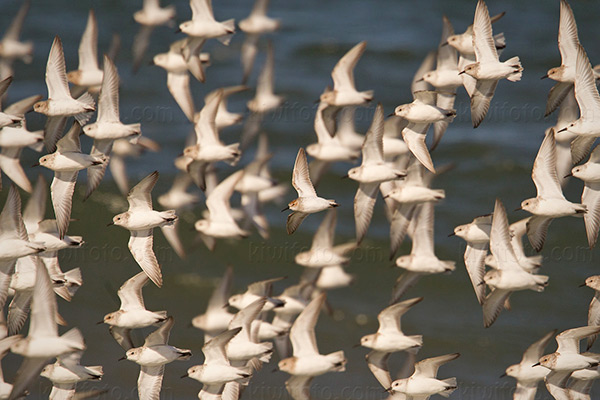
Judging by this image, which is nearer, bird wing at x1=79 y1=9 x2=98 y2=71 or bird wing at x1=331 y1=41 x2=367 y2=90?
bird wing at x1=331 y1=41 x2=367 y2=90

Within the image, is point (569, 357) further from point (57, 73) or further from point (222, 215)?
point (57, 73)

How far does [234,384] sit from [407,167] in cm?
293

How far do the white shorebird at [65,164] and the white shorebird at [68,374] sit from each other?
1.20 meters

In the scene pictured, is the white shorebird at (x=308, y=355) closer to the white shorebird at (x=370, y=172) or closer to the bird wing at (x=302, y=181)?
the white shorebird at (x=370, y=172)

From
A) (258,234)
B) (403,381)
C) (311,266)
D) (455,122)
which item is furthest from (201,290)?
(455,122)

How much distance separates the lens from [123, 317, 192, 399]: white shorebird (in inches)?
310

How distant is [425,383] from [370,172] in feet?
6.95

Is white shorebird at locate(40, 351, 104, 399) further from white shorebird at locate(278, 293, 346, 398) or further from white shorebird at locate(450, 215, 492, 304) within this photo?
white shorebird at locate(450, 215, 492, 304)

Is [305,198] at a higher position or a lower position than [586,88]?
lower

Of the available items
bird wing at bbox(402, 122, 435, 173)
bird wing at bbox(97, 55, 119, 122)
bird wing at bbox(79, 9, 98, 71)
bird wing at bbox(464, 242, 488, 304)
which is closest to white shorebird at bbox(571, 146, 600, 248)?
bird wing at bbox(464, 242, 488, 304)

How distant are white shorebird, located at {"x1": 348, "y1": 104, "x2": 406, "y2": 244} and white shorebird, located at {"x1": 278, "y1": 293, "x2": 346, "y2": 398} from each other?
3.43 feet

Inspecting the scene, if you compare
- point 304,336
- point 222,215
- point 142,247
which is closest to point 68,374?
point 142,247

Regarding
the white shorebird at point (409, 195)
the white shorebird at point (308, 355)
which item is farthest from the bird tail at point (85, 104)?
the white shorebird at point (409, 195)

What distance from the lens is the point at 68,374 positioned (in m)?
8.02
